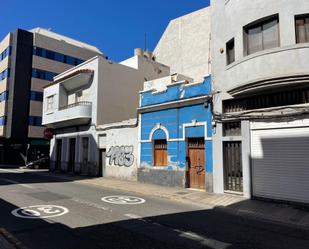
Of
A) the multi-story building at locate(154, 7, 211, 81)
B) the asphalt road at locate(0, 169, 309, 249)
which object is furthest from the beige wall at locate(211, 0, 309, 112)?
the multi-story building at locate(154, 7, 211, 81)

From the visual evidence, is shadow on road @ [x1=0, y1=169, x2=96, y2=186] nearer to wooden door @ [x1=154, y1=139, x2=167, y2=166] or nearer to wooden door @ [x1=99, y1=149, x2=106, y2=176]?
wooden door @ [x1=99, y1=149, x2=106, y2=176]

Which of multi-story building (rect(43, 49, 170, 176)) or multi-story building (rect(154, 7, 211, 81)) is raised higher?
multi-story building (rect(154, 7, 211, 81))

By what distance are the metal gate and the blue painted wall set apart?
79 centimetres

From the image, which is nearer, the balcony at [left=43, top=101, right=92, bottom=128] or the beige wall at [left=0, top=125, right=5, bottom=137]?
the balcony at [left=43, top=101, right=92, bottom=128]

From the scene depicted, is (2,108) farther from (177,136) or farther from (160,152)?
(177,136)

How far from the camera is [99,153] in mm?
20719

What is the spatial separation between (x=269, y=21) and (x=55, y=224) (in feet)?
34.9

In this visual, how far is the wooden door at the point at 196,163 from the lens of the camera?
13.4 meters

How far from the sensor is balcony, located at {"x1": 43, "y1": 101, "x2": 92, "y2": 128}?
21.3 metres

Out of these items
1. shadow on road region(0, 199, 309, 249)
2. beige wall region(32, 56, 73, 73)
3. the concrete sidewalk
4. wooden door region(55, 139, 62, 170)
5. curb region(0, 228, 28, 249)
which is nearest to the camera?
curb region(0, 228, 28, 249)

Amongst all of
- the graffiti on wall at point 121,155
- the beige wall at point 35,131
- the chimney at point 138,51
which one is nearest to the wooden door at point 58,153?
the graffiti on wall at point 121,155

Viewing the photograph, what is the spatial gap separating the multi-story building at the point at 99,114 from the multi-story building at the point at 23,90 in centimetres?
1474

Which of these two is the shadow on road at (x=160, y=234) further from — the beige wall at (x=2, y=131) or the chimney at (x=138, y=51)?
the beige wall at (x=2, y=131)

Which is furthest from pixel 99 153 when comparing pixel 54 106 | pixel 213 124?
pixel 213 124
